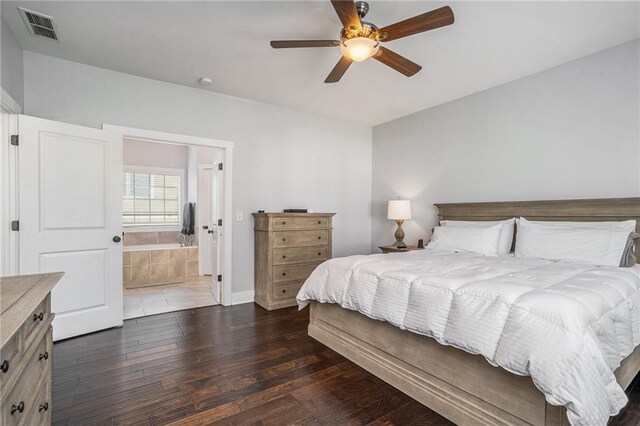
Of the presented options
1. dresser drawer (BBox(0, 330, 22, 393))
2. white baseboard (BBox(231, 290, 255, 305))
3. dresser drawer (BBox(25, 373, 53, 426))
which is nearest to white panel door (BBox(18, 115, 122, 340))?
white baseboard (BBox(231, 290, 255, 305))

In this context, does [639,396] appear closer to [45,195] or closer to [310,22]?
[310,22]

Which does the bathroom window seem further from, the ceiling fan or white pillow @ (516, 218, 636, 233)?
white pillow @ (516, 218, 636, 233)

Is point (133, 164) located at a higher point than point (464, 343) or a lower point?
higher

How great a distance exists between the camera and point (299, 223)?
3875 mm

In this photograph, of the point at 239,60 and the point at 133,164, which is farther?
the point at 133,164

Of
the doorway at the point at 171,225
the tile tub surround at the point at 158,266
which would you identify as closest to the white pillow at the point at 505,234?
the doorway at the point at 171,225

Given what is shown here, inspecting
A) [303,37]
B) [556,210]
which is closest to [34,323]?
[303,37]

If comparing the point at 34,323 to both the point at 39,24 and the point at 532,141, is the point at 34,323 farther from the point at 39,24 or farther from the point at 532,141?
the point at 532,141

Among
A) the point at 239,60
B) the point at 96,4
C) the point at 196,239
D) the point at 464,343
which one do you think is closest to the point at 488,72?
the point at 239,60

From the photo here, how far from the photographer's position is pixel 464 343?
5.15 feet

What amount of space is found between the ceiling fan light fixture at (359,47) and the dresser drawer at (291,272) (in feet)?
8.08

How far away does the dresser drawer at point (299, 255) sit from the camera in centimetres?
372

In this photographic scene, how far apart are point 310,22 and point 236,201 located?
225 cm

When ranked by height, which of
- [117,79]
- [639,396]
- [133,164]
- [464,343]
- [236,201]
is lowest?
[639,396]
